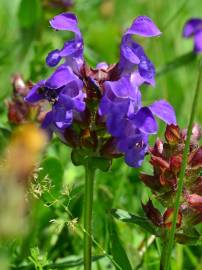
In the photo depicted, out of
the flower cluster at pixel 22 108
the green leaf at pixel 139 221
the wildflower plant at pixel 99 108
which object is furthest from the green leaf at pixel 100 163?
the flower cluster at pixel 22 108

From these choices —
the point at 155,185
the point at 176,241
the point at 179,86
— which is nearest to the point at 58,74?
the point at 155,185

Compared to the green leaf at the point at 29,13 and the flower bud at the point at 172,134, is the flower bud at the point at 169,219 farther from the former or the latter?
the green leaf at the point at 29,13

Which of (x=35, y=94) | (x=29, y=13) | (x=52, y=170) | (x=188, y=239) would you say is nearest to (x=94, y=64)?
(x=29, y=13)

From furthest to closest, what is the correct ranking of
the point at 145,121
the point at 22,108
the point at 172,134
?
1. the point at 22,108
2. the point at 172,134
3. the point at 145,121

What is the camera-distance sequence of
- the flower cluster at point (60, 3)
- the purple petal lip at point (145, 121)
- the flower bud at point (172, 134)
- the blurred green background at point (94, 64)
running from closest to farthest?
the purple petal lip at point (145, 121), the flower bud at point (172, 134), the blurred green background at point (94, 64), the flower cluster at point (60, 3)

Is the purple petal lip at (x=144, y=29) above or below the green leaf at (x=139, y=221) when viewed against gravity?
above

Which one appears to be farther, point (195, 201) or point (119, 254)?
point (119, 254)

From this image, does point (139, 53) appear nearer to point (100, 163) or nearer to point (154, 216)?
point (100, 163)
